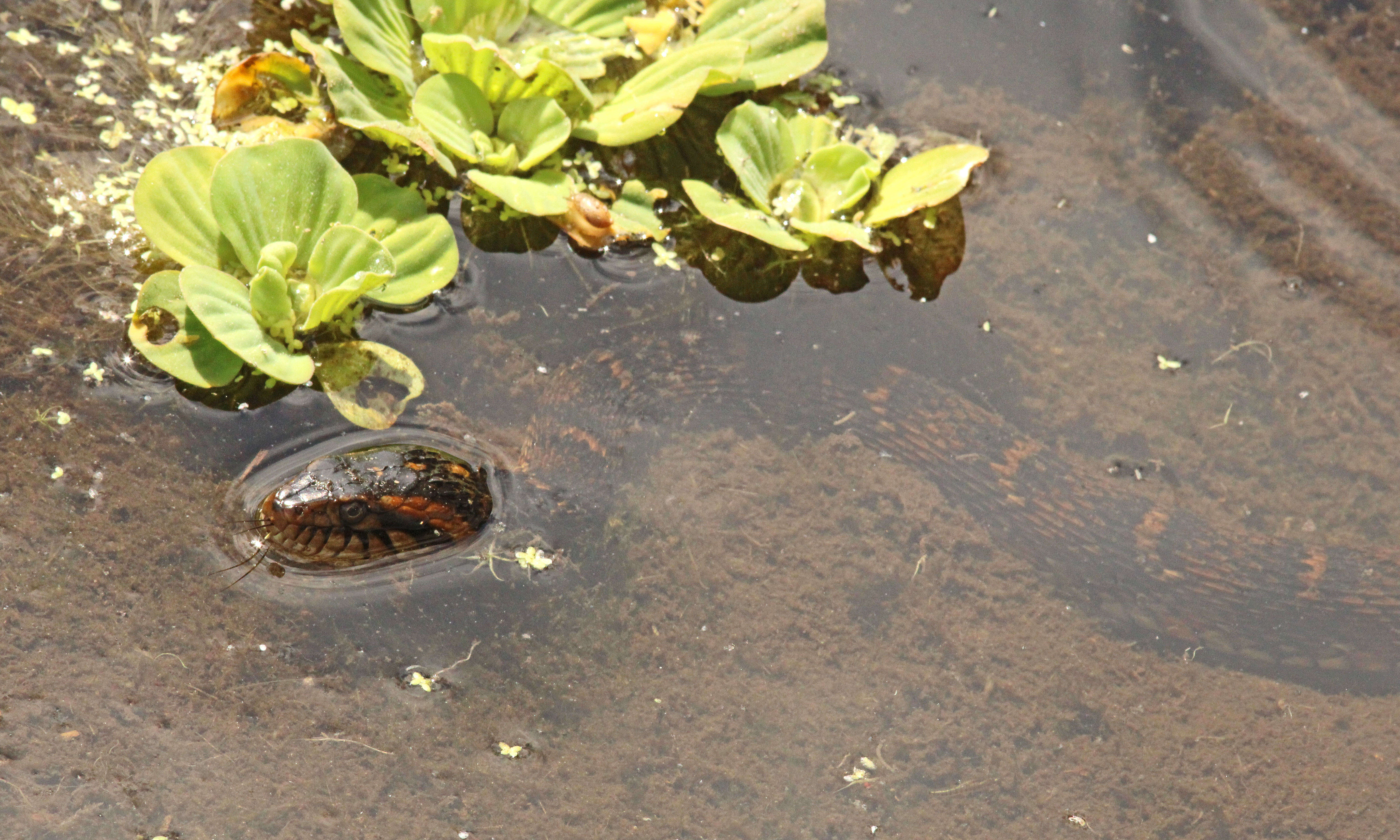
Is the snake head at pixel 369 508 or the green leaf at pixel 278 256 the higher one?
the green leaf at pixel 278 256

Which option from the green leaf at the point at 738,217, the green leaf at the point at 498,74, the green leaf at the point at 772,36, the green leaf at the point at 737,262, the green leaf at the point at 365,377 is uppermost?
the green leaf at the point at 772,36

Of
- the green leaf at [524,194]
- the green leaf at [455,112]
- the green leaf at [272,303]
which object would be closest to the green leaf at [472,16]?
the green leaf at [455,112]

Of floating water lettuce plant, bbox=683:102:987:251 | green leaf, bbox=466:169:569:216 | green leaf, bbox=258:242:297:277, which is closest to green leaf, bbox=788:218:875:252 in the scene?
floating water lettuce plant, bbox=683:102:987:251

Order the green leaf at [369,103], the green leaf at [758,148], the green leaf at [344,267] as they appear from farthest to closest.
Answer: the green leaf at [758,148]
the green leaf at [369,103]
the green leaf at [344,267]

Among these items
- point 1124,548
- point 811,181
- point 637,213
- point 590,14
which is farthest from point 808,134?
point 1124,548

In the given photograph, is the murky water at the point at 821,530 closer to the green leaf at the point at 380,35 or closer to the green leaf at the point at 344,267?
the green leaf at the point at 344,267

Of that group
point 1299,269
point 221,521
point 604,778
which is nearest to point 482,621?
point 604,778

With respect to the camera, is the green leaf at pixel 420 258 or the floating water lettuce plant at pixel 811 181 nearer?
the green leaf at pixel 420 258
